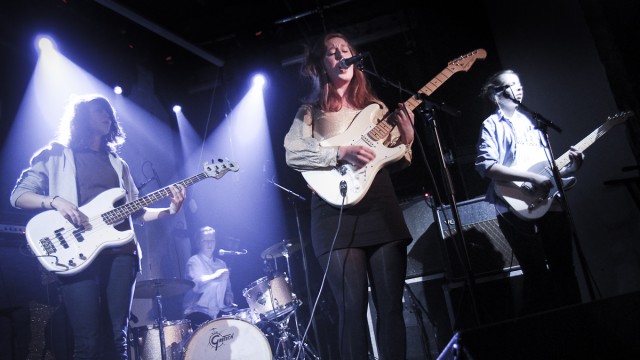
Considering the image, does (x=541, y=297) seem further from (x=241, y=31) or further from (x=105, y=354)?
(x=241, y=31)

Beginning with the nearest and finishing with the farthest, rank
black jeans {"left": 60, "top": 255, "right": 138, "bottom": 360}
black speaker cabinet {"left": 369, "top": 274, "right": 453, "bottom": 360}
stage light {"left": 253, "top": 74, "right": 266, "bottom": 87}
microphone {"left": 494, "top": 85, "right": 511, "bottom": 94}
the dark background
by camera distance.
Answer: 1. black jeans {"left": 60, "top": 255, "right": 138, "bottom": 360}
2. microphone {"left": 494, "top": 85, "right": 511, "bottom": 94}
3. black speaker cabinet {"left": 369, "top": 274, "right": 453, "bottom": 360}
4. the dark background
5. stage light {"left": 253, "top": 74, "right": 266, "bottom": 87}

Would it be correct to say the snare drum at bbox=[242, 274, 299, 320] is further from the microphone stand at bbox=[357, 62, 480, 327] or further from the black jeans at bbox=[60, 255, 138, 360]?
the microphone stand at bbox=[357, 62, 480, 327]

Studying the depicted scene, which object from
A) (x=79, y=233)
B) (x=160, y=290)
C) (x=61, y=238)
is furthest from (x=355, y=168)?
(x=160, y=290)

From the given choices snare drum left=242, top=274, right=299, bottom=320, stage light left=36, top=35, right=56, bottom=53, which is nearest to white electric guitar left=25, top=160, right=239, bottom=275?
snare drum left=242, top=274, right=299, bottom=320

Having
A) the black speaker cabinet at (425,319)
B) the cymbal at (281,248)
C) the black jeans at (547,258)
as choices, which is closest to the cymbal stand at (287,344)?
the cymbal at (281,248)

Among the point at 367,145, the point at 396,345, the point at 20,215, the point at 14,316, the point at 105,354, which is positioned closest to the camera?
the point at 396,345

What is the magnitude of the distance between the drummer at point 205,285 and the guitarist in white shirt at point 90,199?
2634mm

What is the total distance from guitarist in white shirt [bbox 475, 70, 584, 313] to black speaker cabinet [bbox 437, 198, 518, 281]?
517mm

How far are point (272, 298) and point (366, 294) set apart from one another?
3034mm

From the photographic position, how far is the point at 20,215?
4484mm

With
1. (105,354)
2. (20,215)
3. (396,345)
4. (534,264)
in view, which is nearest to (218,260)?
(20,215)

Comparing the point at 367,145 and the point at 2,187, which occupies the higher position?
the point at 2,187

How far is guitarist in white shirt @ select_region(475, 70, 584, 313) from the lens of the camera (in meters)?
3.52

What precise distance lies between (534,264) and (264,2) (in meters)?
4.97
